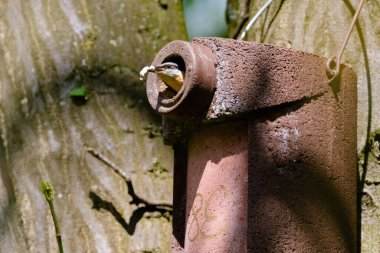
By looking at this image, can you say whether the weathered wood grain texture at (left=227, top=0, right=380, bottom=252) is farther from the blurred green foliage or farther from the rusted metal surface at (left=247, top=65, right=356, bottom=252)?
the blurred green foliage

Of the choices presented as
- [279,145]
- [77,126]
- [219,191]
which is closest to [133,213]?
[77,126]

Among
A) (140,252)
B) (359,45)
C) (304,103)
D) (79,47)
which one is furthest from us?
(79,47)

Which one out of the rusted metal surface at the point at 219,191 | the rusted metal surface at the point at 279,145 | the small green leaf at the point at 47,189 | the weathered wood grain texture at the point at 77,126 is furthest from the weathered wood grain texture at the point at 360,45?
the small green leaf at the point at 47,189

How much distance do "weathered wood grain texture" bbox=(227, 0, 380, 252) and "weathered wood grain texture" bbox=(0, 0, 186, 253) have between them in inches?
13.9

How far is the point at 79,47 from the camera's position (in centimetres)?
167

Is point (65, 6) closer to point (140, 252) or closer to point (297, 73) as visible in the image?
point (140, 252)

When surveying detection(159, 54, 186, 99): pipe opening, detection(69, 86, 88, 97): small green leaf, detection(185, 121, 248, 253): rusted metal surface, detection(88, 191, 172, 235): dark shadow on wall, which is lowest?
detection(88, 191, 172, 235): dark shadow on wall

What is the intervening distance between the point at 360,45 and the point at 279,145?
28cm

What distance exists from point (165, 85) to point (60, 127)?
18.1 inches

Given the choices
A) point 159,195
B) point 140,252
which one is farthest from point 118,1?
point 140,252

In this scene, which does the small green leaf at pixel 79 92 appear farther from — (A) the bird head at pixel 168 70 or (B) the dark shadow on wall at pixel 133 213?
(A) the bird head at pixel 168 70

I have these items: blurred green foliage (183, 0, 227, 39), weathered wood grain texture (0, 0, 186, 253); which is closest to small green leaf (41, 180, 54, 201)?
weathered wood grain texture (0, 0, 186, 253)

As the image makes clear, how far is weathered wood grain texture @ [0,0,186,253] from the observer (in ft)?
5.18

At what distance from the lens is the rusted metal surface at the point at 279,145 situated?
3.66ft
